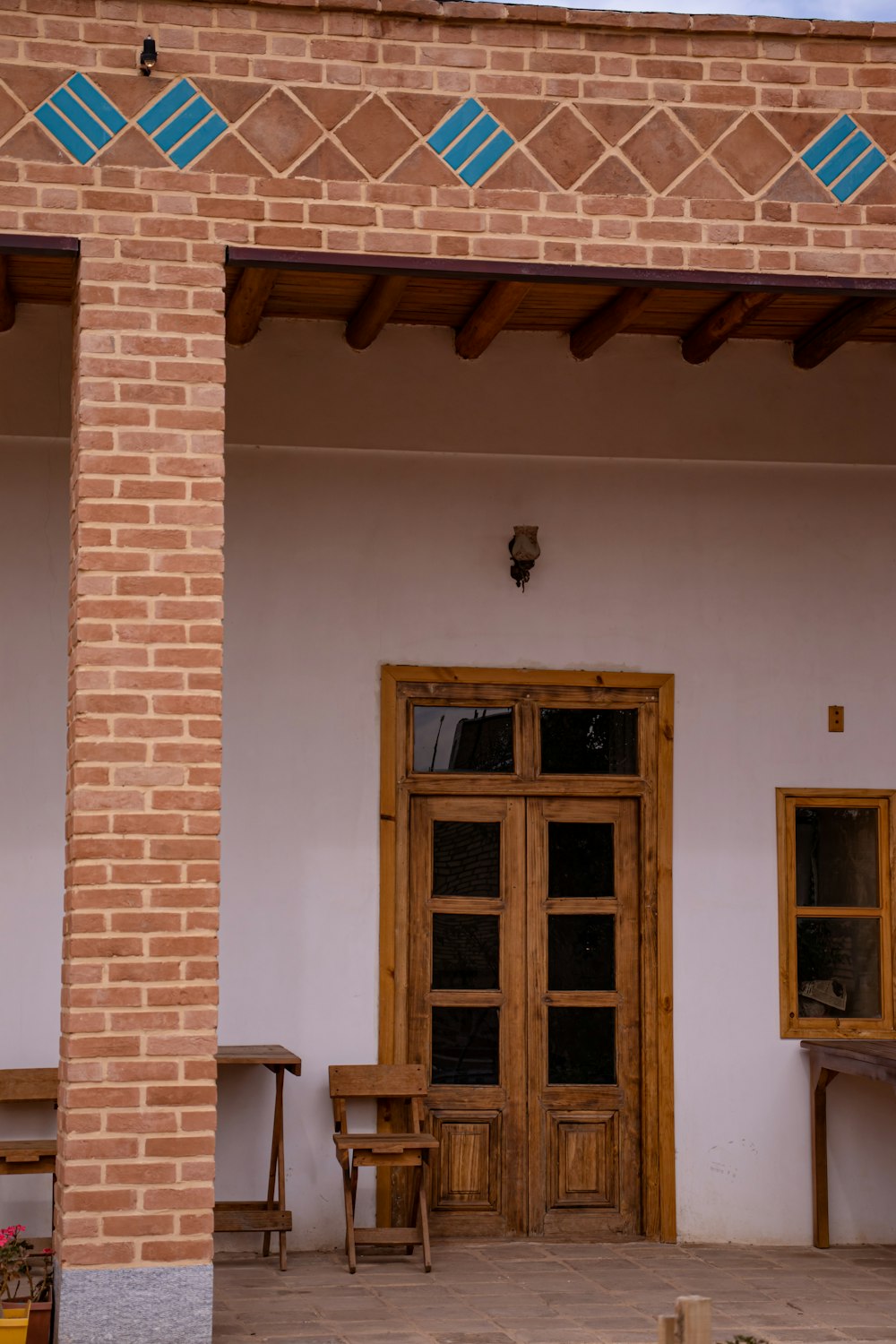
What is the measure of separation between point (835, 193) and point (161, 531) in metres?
2.75

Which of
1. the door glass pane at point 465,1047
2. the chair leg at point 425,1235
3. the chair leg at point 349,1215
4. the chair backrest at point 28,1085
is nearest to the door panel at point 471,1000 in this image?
the door glass pane at point 465,1047

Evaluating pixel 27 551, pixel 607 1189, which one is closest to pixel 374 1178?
pixel 607 1189

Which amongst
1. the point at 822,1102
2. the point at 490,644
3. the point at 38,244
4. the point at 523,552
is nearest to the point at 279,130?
the point at 38,244

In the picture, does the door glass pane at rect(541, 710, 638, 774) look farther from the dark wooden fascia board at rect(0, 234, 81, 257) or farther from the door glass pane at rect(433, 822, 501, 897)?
the dark wooden fascia board at rect(0, 234, 81, 257)

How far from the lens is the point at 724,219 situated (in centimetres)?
569

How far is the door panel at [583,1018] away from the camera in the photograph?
7.66 metres

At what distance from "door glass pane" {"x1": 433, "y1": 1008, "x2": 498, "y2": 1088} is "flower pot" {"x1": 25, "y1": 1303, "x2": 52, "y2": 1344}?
2.87 metres

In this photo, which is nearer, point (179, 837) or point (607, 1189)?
point (179, 837)

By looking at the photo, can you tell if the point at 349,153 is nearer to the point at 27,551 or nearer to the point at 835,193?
the point at 835,193

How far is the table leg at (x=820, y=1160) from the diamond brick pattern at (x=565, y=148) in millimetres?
4428

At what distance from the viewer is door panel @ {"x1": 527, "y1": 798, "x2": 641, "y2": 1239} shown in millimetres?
7660

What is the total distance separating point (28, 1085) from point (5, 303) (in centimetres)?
345

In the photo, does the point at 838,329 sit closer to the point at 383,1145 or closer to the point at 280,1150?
the point at 383,1145

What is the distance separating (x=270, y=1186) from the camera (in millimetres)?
7227
